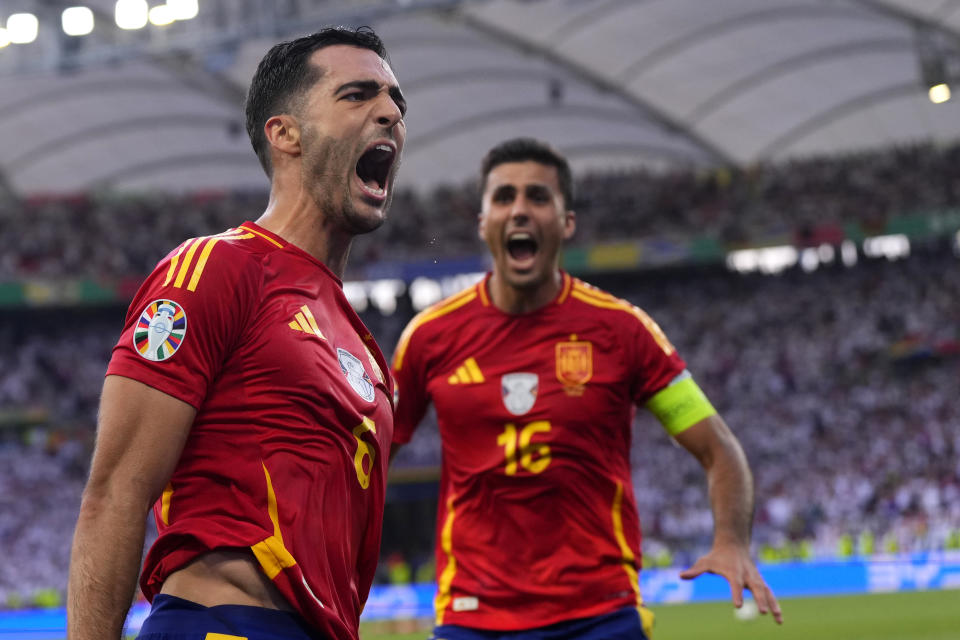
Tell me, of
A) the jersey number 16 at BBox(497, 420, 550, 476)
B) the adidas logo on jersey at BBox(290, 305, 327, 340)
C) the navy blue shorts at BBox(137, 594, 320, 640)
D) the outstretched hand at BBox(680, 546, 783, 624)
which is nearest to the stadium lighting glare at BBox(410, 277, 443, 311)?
the jersey number 16 at BBox(497, 420, 550, 476)

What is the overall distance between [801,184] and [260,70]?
32.1m

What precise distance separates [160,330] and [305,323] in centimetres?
36

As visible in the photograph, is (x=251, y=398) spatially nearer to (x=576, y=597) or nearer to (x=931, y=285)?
(x=576, y=597)

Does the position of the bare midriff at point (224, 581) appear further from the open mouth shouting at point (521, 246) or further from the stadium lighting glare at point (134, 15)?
the stadium lighting glare at point (134, 15)

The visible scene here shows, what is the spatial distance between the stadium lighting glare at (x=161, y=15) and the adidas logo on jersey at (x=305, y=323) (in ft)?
73.2

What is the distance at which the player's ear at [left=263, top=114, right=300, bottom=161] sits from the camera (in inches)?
110

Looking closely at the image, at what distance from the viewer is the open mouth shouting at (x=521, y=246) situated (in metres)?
5.18

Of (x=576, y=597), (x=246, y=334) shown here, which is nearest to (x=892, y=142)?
(x=576, y=597)

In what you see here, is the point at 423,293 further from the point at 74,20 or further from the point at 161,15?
the point at 74,20

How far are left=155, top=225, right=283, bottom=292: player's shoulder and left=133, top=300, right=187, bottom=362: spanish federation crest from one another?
50 mm

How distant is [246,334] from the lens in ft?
8.26

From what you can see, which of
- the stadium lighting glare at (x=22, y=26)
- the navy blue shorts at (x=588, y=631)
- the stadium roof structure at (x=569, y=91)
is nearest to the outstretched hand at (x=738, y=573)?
the navy blue shorts at (x=588, y=631)

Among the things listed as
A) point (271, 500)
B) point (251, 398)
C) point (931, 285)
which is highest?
point (931, 285)

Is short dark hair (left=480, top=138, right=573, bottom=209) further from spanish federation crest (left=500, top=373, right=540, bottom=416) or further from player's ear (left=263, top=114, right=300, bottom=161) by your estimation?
player's ear (left=263, top=114, right=300, bottom=161)
